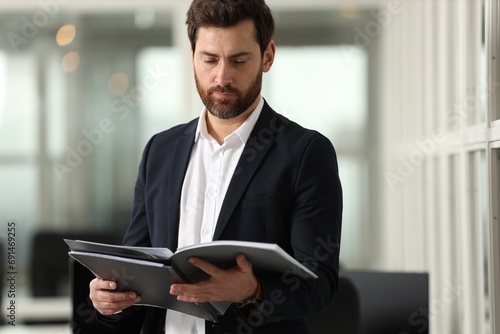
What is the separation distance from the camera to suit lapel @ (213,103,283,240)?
66.4 inches

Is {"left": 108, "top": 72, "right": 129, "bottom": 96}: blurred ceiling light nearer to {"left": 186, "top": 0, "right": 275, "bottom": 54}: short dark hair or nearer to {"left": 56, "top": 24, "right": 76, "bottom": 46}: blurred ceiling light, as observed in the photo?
{"left": 56, "top": 24, "right": 76, "bottom": 46}: blurred ceiling light

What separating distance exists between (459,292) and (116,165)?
2.96m

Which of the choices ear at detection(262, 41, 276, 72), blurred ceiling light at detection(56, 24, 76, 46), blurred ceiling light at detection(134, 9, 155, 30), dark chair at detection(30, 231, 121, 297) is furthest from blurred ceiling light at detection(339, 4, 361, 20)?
ear at detection(262, 41, 276, 72)

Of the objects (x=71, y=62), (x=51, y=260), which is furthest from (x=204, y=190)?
(x=71, y=62)

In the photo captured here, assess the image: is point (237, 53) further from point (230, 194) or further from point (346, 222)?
point (346, 222)

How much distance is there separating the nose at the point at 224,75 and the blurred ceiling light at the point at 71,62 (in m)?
3.98

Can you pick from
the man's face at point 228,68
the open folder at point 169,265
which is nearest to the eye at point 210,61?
the man's face at point 228,68

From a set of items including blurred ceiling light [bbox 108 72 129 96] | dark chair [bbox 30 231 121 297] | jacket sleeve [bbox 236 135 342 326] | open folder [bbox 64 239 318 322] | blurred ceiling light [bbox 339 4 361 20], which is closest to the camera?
open folder [bbox 64 239 318 322]

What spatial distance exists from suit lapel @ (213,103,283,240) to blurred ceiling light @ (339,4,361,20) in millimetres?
3673

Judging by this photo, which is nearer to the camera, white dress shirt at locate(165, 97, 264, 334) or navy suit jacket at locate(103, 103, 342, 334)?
navy suit jacket at locate(103, 103, 342, 334)

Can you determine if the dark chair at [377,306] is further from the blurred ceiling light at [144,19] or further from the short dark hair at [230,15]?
the blurred ceiling light at [144,19]

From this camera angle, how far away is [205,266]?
5.04 ft

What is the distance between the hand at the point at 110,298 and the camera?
65.4 inches

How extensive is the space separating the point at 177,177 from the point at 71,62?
3946 millimetres
